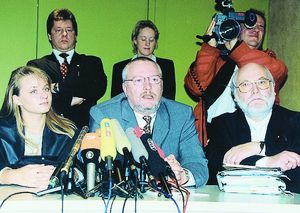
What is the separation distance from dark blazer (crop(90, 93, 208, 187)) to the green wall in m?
2.55

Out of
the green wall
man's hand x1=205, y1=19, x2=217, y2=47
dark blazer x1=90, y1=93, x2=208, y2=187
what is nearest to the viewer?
dark blazer x1=90, y1=93, x2=208, y2=187

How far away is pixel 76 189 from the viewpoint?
214 cm

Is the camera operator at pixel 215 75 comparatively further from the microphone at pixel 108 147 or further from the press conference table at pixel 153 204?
the microphone at pixel 108 147

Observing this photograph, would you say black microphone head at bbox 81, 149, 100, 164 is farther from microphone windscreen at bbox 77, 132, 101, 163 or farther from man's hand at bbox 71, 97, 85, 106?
man's hand at bbox 71, 97, 85, 106

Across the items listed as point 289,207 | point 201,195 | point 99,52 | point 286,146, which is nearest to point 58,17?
point 99,52

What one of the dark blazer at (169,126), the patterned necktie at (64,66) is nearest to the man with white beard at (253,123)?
the dark blazer at (169,126)

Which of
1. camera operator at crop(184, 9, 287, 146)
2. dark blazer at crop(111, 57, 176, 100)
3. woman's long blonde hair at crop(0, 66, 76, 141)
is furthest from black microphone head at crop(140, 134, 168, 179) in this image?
dark blazer at crop(111, 57, 176, 100)

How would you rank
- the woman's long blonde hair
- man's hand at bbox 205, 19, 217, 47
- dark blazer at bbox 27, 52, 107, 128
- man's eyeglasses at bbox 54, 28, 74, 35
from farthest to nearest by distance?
man's eyeglasses at bbox 54, 28, 74, 35, dark blazer at bbox 27, 52, 107, 128, man's hand at bbox 205, 19, 217, 47, the woman's long blonde hair

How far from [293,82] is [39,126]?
118 inches

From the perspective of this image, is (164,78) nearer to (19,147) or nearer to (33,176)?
(19,147)

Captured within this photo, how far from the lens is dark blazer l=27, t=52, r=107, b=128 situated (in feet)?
14.0

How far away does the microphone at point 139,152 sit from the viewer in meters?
1.94

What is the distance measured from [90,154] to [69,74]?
94.0 inches

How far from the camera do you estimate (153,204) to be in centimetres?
204
